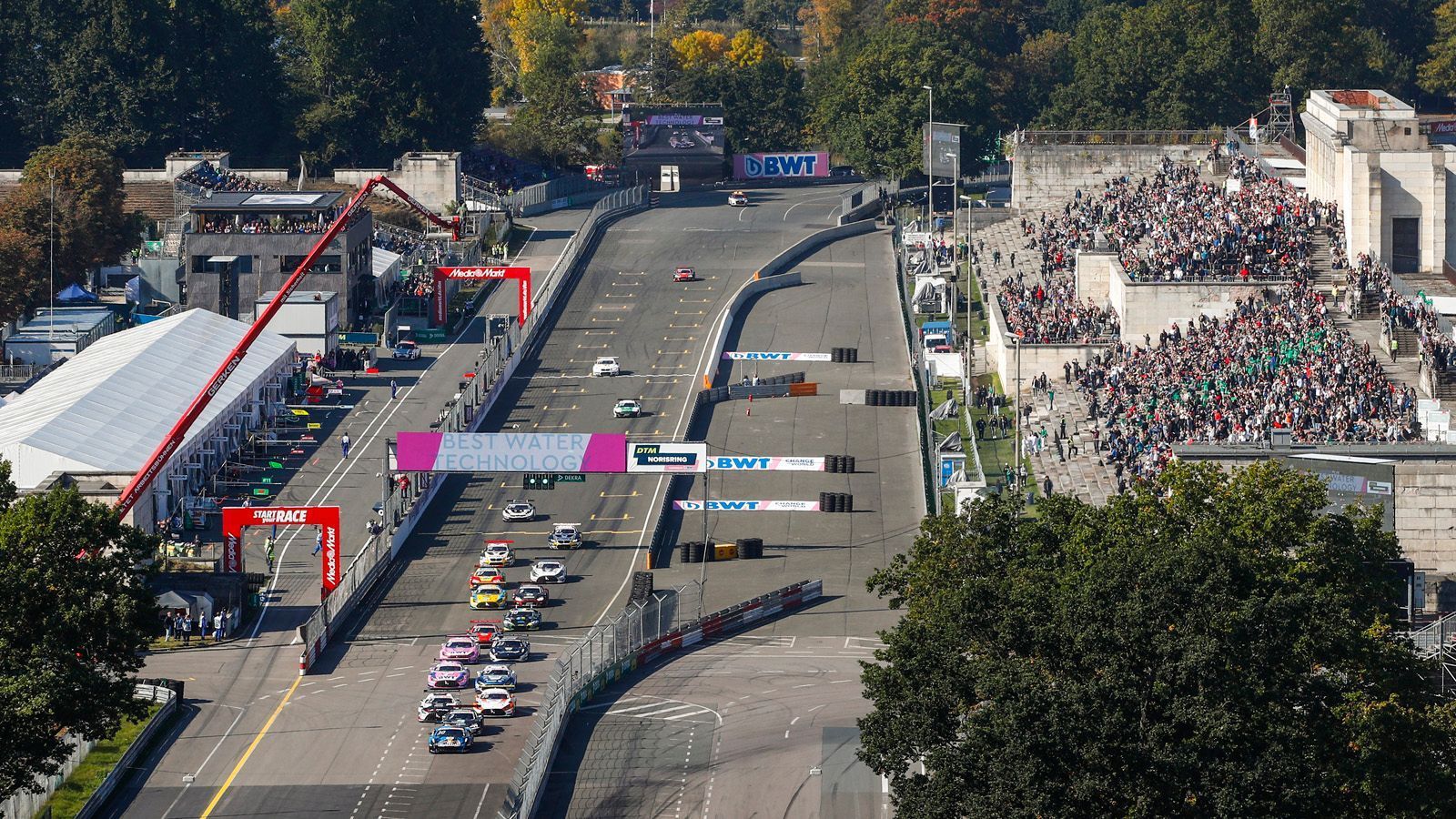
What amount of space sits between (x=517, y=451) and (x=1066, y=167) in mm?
62655

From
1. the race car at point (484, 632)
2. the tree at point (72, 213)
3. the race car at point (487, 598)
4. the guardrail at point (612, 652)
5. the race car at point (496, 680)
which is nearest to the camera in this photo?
the guardrail at point (612, 652)

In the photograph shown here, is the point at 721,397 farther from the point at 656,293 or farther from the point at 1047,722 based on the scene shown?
the point at 1047,722

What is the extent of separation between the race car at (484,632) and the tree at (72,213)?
61228 mm

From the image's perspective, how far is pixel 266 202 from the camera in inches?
6191

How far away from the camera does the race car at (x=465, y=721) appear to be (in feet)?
284

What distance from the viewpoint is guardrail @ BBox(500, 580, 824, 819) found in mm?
80438

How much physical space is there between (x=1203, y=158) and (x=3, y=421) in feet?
253

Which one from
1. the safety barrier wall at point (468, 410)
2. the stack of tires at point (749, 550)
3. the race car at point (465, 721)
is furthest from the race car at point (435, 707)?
the stack of tires at point (749, 550)

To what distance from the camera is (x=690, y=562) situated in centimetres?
10862

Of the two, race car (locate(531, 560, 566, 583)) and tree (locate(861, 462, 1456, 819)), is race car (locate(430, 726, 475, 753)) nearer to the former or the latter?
tree (locate(861, 462, 1456, 819))

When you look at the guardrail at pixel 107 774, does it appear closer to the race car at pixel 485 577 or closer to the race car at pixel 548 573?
the race car at pixel 485 577

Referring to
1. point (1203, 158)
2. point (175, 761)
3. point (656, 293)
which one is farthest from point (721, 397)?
point (175, 761)

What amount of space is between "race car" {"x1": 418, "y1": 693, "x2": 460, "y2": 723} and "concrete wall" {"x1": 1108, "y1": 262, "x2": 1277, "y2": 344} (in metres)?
50.4

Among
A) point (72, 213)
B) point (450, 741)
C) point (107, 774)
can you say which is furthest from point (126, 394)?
point (72, 213)
